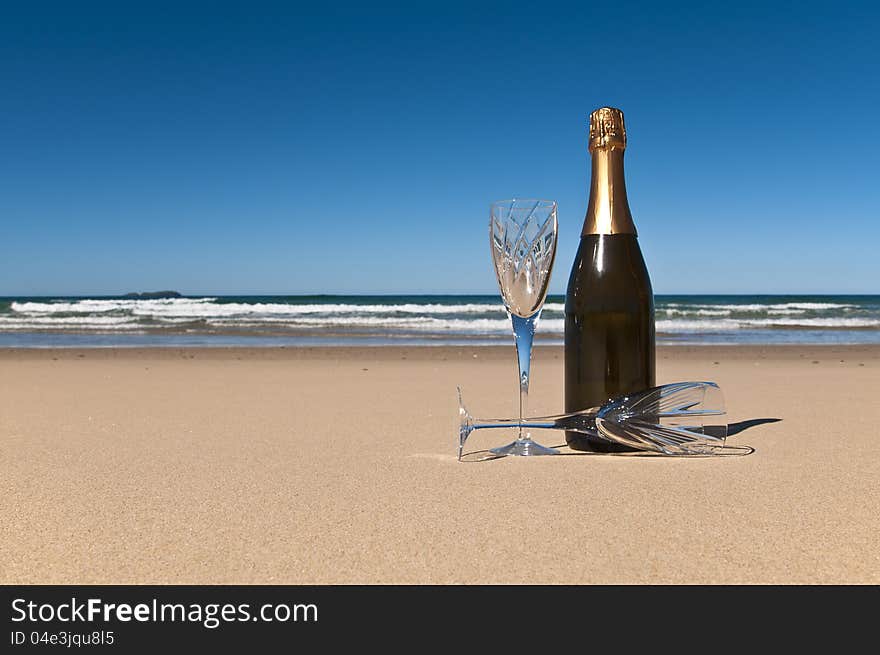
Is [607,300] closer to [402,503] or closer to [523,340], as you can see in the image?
[523,340]

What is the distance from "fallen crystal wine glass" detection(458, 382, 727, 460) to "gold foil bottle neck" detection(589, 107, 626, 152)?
2.17 feet

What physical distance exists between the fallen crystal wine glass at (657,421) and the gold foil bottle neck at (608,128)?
0.66 meters

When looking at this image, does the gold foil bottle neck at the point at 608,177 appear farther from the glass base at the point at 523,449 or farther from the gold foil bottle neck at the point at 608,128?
the glass base at the point at 523,449

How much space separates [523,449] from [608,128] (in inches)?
34.7

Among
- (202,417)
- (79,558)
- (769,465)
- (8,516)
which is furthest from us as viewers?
(202,417)

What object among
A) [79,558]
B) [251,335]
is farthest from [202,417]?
[251,335]

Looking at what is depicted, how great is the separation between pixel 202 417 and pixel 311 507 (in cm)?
137

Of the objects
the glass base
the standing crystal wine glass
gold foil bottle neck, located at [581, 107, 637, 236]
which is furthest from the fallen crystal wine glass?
gold foil bottle neck, located at [581, 107, 637, 236]

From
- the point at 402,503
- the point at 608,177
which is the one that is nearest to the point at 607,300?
the point at 608,177

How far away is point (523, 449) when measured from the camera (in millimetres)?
1871

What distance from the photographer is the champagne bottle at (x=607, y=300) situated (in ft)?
6.35
